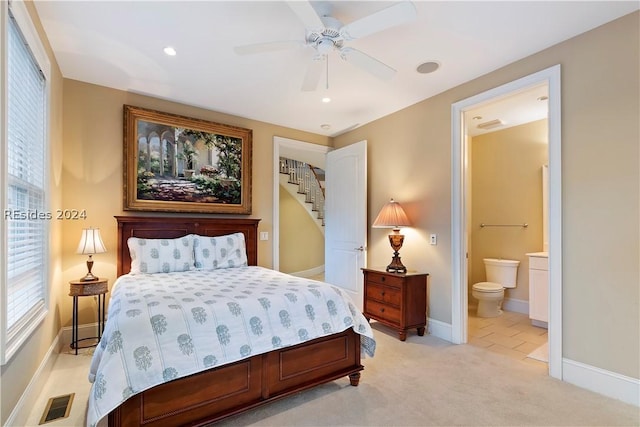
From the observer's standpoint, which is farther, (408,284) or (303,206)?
(303,206)

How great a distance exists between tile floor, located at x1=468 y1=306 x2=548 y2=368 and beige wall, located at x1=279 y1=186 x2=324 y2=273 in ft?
13.0

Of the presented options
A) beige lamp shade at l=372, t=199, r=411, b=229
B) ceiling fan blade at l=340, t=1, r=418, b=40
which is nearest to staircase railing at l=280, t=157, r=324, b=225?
beige lamp shade at l=372, t=199, r=411, b=229

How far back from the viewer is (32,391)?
6.95 ft

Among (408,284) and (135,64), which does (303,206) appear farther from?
(135,64)

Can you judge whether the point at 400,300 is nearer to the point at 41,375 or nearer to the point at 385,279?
the point at 385,279

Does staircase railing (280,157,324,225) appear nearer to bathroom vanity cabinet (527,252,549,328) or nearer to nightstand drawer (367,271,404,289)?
nightstand drawer (367,271,404,289)

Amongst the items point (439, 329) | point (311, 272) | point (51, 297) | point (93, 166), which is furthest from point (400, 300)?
point (311, 272)

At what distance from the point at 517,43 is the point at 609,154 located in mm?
1115

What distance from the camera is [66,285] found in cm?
324

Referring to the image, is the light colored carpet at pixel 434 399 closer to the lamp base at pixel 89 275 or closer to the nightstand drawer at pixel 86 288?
the nightstand drawer at pixel 86 288

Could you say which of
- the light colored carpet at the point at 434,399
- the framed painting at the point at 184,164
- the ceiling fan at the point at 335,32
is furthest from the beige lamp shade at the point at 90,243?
the ceiling fan at the point at 335,32

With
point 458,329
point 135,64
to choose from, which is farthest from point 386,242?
point 135,64

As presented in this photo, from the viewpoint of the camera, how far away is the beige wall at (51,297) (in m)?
1.76

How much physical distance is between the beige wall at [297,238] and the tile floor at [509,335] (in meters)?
Answer: 3.97
